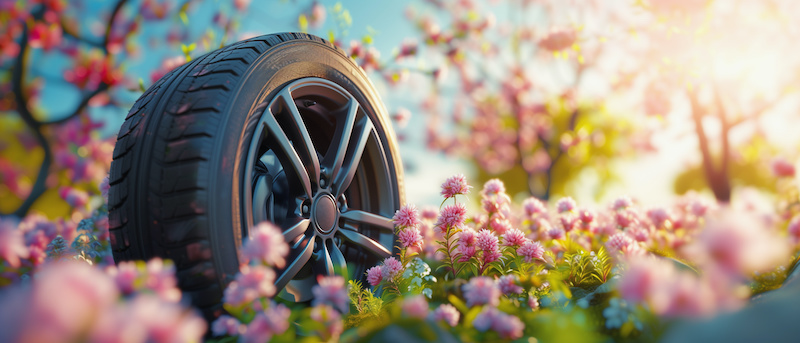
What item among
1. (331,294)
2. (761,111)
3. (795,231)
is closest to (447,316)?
(331,294)

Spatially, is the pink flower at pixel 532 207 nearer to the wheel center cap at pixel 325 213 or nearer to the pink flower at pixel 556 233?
the pink flower at pixel 556 233

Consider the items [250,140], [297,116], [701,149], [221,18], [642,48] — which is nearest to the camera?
[250,140]

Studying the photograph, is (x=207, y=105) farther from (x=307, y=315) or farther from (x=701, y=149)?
(x=701, y=149)

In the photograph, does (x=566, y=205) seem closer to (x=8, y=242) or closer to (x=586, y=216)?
(x=586, y=216)

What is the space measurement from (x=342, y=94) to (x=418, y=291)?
1.50 metres

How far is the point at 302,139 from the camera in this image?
2.54 metres

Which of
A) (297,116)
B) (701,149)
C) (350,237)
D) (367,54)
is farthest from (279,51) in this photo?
(701,149)

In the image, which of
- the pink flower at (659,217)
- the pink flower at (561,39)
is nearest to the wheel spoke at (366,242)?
the pink flower at (659,217)

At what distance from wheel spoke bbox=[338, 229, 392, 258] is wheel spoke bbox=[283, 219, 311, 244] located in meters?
0.38

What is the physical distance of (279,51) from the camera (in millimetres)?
2562

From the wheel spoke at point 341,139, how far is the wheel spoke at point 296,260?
1.65ft

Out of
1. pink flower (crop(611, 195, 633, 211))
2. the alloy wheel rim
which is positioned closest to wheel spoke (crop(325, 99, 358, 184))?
the alloy wheel rim

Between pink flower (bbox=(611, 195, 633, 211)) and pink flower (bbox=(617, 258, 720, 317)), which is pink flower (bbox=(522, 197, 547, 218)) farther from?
pink flower (bbox=(617, 258, 720, 317))

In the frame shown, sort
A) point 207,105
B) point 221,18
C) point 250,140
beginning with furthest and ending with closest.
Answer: point 221,18
point 250,140
point 207,105
